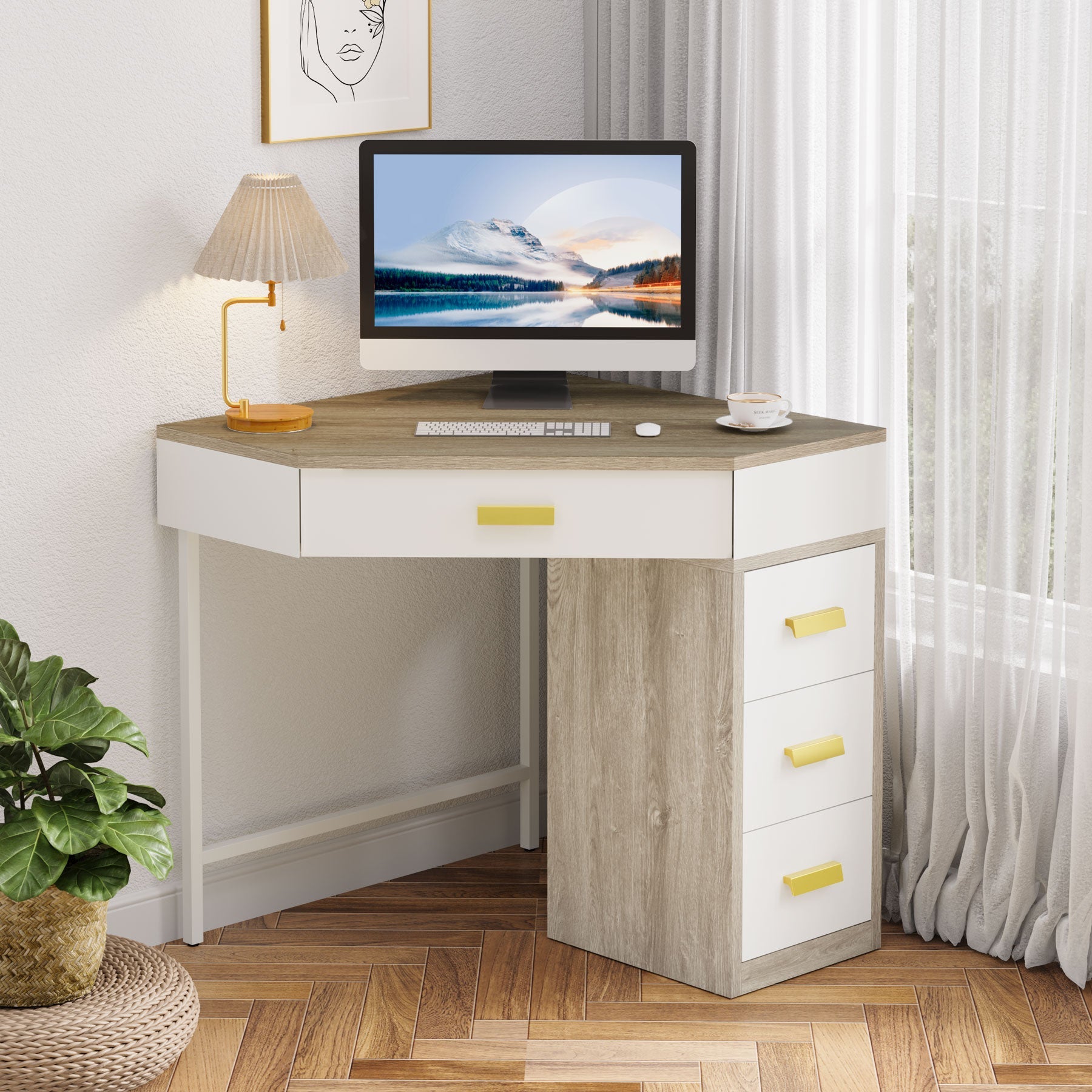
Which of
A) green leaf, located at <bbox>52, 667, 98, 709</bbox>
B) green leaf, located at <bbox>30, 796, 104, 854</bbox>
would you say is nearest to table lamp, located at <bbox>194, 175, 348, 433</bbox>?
green leaf, located at <bbox>52, 667, 98, 709</bbox>

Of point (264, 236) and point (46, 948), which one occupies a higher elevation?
point (264, 236)

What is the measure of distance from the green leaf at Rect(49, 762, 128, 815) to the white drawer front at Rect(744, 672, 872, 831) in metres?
0.97

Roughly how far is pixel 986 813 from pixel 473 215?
4.39 feet

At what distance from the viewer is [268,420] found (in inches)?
106

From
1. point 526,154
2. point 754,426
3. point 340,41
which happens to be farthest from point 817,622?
point 340,41

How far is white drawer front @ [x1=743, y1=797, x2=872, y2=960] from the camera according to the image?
2695 mm

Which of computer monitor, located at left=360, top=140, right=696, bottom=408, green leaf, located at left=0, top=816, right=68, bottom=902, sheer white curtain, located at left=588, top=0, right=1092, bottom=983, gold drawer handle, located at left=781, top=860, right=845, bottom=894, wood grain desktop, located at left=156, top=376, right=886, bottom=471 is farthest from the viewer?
computer monitor, located at left=360, top=140, right=696, bottom=408

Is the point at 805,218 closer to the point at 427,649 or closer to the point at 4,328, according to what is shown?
the point at 427,649

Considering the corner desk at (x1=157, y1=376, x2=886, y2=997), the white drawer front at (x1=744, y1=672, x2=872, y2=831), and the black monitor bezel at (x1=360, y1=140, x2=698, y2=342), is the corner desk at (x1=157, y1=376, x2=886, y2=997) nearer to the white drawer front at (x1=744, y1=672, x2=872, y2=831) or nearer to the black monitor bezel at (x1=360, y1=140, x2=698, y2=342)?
the white drawer front at (x1=744, y1=672, x2=872, y2=831)

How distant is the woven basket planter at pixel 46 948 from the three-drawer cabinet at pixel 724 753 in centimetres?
86

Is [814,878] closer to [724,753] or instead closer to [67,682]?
[724,753]

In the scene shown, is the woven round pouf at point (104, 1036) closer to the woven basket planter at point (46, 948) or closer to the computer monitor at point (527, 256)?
the woven basket planter at point (46, 948)

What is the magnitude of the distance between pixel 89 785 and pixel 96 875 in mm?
126

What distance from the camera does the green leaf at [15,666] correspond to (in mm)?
2408
